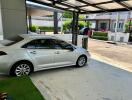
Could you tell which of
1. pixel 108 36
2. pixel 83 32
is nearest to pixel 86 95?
pixel 108 36

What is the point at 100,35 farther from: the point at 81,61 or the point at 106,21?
the point at 81,61

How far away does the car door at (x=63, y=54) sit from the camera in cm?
614

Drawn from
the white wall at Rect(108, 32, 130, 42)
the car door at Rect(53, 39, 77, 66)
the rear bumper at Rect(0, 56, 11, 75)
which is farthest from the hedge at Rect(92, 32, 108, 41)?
the rear bumper at Rect(0, 56, 11, 75)

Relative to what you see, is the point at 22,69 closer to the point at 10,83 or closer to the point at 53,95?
the point at 10,83

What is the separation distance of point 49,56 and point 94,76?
1822 millimetres

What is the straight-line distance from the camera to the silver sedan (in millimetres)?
5117

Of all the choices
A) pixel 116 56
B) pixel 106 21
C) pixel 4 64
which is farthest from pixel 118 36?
pixel 4 64

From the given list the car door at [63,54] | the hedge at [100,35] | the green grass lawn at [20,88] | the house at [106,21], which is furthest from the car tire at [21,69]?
the house at [106,21]

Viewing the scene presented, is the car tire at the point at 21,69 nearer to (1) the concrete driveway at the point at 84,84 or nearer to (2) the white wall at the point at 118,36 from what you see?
(1) the concrete driveway at the point at 84,84

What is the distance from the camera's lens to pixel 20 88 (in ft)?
15.4

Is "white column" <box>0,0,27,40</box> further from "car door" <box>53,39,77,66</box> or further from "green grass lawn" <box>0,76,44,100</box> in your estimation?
"green grass lawn" <box>0,76,44,100</box>

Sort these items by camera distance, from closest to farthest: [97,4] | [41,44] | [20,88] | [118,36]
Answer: [20,88], [41,44], [97,4], [118,36]

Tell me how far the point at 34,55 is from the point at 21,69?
63 centimetres

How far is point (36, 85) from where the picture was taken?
16.5 feet
